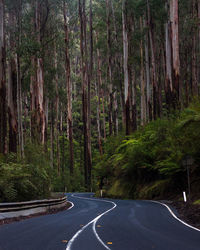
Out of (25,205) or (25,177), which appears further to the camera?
(25,177)

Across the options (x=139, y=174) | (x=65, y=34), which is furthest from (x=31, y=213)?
(x=65, y=34)

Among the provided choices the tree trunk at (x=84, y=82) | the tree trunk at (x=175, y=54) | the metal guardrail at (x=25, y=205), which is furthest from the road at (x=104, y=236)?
the tree trunk at (x=84, y=82)

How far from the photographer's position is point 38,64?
111ft

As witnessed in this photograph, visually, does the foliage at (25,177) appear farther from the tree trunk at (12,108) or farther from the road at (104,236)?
the road at (104,236)

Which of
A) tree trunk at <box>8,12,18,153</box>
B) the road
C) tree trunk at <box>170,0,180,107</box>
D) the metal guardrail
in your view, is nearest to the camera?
the road

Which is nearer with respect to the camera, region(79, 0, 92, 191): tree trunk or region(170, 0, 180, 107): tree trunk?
region(170, 0, 180, 107): tree trunk

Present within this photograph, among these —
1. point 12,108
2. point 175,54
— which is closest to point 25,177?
point 12,108

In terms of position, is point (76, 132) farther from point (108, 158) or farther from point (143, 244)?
point (143, 244)

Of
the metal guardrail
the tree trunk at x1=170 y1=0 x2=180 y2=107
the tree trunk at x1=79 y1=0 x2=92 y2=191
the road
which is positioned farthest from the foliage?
the tree trunk at x1=79 y1=0 x2=92 y2=191

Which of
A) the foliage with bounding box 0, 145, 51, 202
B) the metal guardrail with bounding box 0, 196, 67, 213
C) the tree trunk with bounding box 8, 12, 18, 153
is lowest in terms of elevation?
the metal guardrail with bounding box 0, 196, 67, 213

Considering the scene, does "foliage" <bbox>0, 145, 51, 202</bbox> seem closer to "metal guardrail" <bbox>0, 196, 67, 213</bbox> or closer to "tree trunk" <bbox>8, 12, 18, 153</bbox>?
"metal guardrail" <bbox>0, 196, 67, 213</bbox>

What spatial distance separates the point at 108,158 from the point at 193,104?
16.8m

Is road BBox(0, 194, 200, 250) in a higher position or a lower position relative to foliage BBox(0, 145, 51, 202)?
lower

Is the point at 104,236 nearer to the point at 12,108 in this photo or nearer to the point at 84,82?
the point at 12,108
